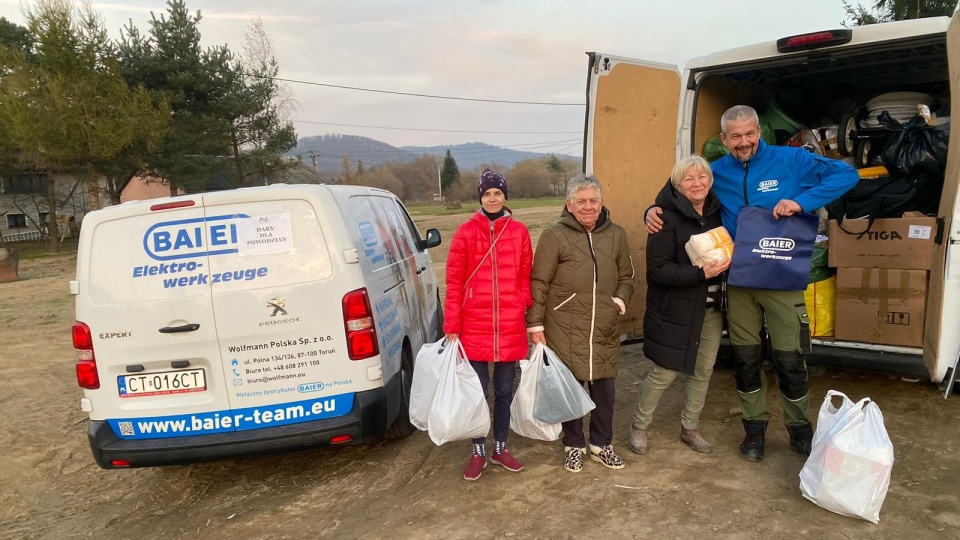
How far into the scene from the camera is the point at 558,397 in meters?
3.32

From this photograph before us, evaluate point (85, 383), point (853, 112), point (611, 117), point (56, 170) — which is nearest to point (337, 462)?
point (85, 383)

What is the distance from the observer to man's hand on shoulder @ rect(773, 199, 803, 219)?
3.17 m

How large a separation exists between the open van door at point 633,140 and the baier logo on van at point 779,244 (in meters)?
1.56

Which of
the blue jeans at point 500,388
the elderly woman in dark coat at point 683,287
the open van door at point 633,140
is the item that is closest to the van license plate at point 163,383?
the blue jeans at point 500,388

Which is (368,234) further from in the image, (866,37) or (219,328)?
(866,37)

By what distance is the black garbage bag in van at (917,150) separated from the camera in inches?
158

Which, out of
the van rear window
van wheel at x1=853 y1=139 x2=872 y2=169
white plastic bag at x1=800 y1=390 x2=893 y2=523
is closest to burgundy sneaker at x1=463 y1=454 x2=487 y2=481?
the van rear window

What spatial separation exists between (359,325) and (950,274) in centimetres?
310

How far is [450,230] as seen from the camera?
24.7 m

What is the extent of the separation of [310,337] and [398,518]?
1.05 m

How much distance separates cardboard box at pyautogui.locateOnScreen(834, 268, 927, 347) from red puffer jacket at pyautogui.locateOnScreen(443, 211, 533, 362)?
2.27 m

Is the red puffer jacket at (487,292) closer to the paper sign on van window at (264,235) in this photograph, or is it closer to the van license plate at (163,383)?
the paper sign on van window at (264,235)

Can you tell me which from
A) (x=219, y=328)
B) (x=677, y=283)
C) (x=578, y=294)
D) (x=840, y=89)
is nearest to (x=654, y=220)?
(x=677, y=283)

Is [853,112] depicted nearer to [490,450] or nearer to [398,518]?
[490,450]
